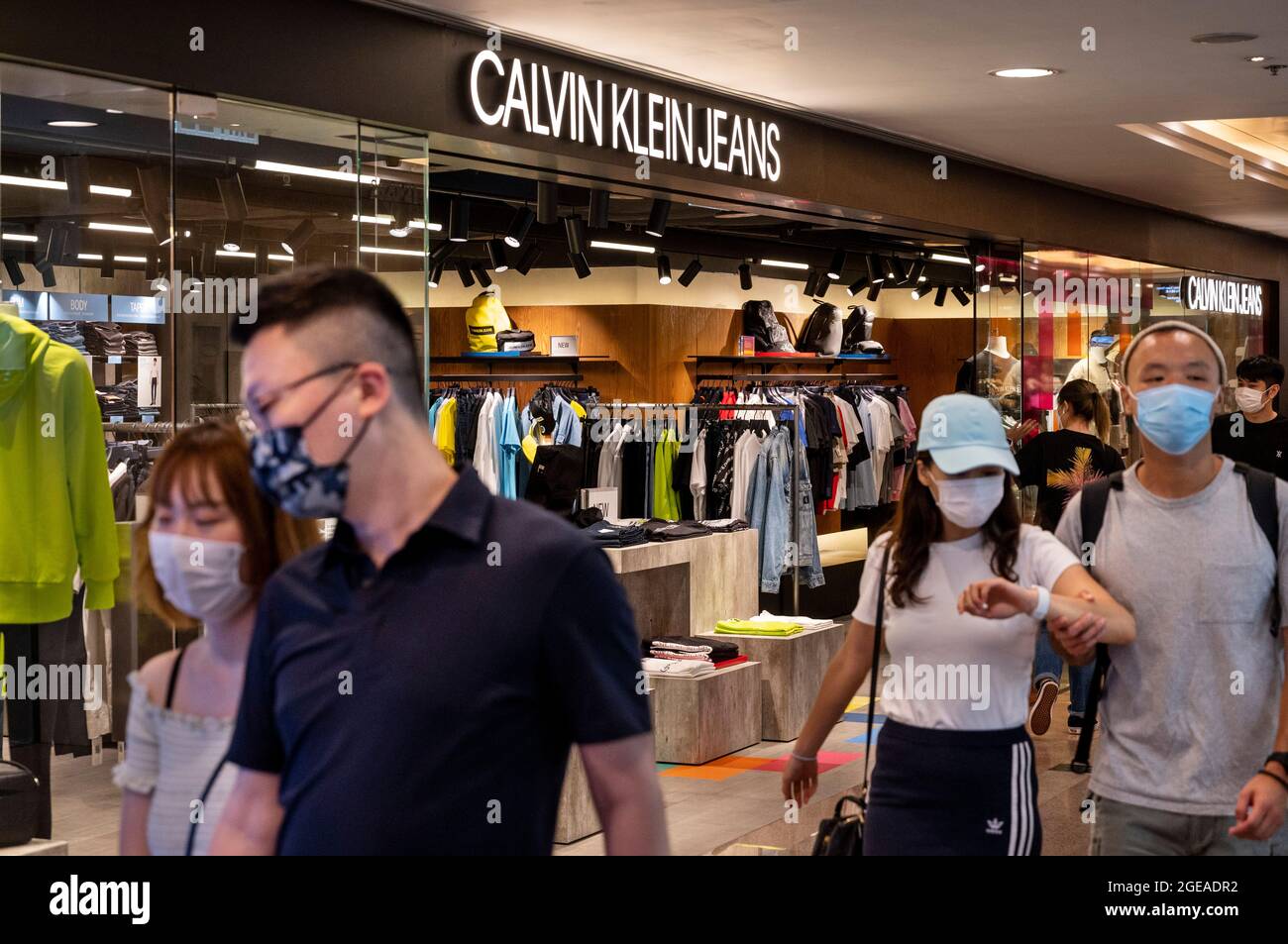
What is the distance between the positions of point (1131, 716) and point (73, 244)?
10.8 feet

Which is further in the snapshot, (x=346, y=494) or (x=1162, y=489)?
(x=1162, y=489)

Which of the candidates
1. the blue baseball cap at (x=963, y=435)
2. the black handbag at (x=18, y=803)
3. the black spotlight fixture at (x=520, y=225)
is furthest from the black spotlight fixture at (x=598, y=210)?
the blue baseball cap at (x=963, y=435)

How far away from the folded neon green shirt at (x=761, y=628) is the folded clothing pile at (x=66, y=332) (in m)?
3.77

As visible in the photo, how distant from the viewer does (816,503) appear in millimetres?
11352

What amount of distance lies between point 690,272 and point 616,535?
5.90 m

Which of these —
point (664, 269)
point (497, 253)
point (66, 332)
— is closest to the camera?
point (66, 332)

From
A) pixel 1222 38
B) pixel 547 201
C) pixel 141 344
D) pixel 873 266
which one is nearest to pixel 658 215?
pixel 547 201

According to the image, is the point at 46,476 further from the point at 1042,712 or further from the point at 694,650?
the point at 1042,712

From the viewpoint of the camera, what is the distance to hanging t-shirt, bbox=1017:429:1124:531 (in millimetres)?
6844

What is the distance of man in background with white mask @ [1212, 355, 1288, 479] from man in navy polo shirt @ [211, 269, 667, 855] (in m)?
6.07

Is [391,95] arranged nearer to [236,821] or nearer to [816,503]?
[236,821]

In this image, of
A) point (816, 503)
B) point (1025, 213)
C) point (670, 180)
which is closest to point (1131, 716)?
point (670, 180)

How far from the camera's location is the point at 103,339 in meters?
4.46

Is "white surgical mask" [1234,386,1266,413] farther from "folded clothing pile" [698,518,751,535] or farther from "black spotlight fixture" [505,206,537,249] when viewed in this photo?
"black spotlight fixture" [505,206,537,249]
